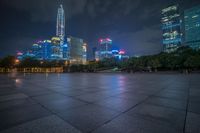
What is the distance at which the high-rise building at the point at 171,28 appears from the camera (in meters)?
171

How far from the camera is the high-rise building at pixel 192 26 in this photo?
502 ft

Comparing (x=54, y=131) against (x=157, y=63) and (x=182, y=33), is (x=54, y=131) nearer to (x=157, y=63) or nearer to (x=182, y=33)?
(x=157, y=63)

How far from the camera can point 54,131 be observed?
11.0 ft

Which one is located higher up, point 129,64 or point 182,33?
point 182,33

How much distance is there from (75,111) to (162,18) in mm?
229831

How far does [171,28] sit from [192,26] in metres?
26.7

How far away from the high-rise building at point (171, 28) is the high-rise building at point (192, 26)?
1091cm

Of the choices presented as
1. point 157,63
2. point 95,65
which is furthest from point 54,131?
point 95,65

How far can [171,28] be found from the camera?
183 m

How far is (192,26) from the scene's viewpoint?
160250 mm

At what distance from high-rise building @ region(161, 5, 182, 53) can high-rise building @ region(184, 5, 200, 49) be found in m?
10.9

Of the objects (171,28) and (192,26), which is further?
(171,28)

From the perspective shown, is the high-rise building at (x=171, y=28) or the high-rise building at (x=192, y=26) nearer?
the high-rise building at (x=192, y=26)

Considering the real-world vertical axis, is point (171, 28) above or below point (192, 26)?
above
